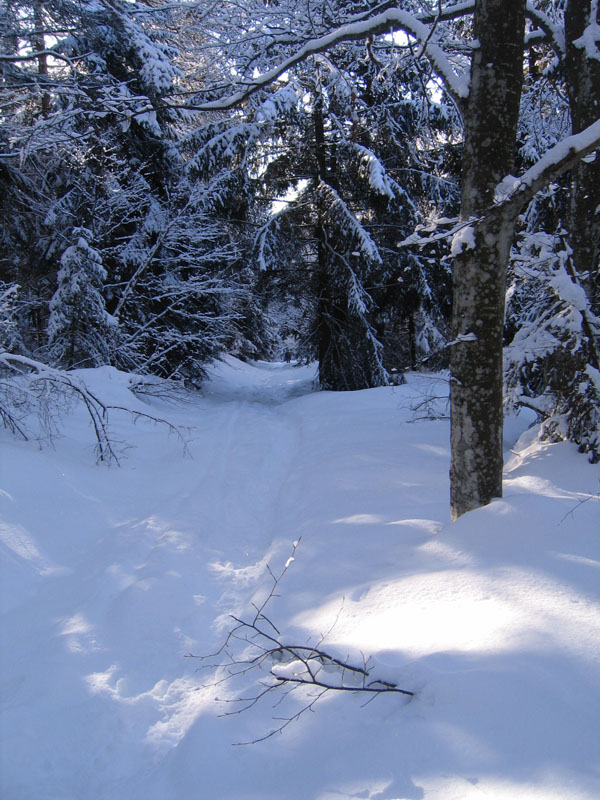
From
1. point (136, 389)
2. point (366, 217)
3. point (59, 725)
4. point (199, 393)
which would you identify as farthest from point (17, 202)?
point (59, 725)

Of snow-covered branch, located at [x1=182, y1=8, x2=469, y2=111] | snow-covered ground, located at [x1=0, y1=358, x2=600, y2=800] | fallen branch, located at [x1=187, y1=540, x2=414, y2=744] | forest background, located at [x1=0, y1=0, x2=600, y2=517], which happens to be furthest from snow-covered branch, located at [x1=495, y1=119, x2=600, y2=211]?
fallen branch, located at [x1=187, y1=540, x2=414, y2=744]

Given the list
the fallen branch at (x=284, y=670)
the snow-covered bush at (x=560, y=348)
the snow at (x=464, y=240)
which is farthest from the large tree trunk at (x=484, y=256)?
the fallen branch at (x=284, y=670)

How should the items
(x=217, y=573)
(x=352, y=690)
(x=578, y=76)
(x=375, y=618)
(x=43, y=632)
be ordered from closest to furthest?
(x=352, y=690) → (x=375, y=618) → (x=43, y=632) → (x=217, y=573) → (x=578, y=76)

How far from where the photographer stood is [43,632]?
10.8 feet

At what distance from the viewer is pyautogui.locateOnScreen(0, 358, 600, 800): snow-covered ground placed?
1818 millimetres

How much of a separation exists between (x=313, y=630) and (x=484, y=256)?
8.58ft

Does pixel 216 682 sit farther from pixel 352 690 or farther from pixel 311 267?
pixel 311 267

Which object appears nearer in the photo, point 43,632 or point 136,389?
point 43,632

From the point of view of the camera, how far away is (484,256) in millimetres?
3115

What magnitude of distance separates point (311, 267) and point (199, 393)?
5192mm

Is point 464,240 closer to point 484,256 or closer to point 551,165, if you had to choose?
point 484,256

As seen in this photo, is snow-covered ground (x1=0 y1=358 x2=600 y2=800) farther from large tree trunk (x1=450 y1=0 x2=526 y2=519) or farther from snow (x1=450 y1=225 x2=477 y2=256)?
→ snow (x1=450 y1=225 x2=477 y2=256)

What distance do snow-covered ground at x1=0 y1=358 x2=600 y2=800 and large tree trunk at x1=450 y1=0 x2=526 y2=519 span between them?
1.36ft

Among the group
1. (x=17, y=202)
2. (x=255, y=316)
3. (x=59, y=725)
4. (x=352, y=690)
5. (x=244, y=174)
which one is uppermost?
(x=244, y=174)
